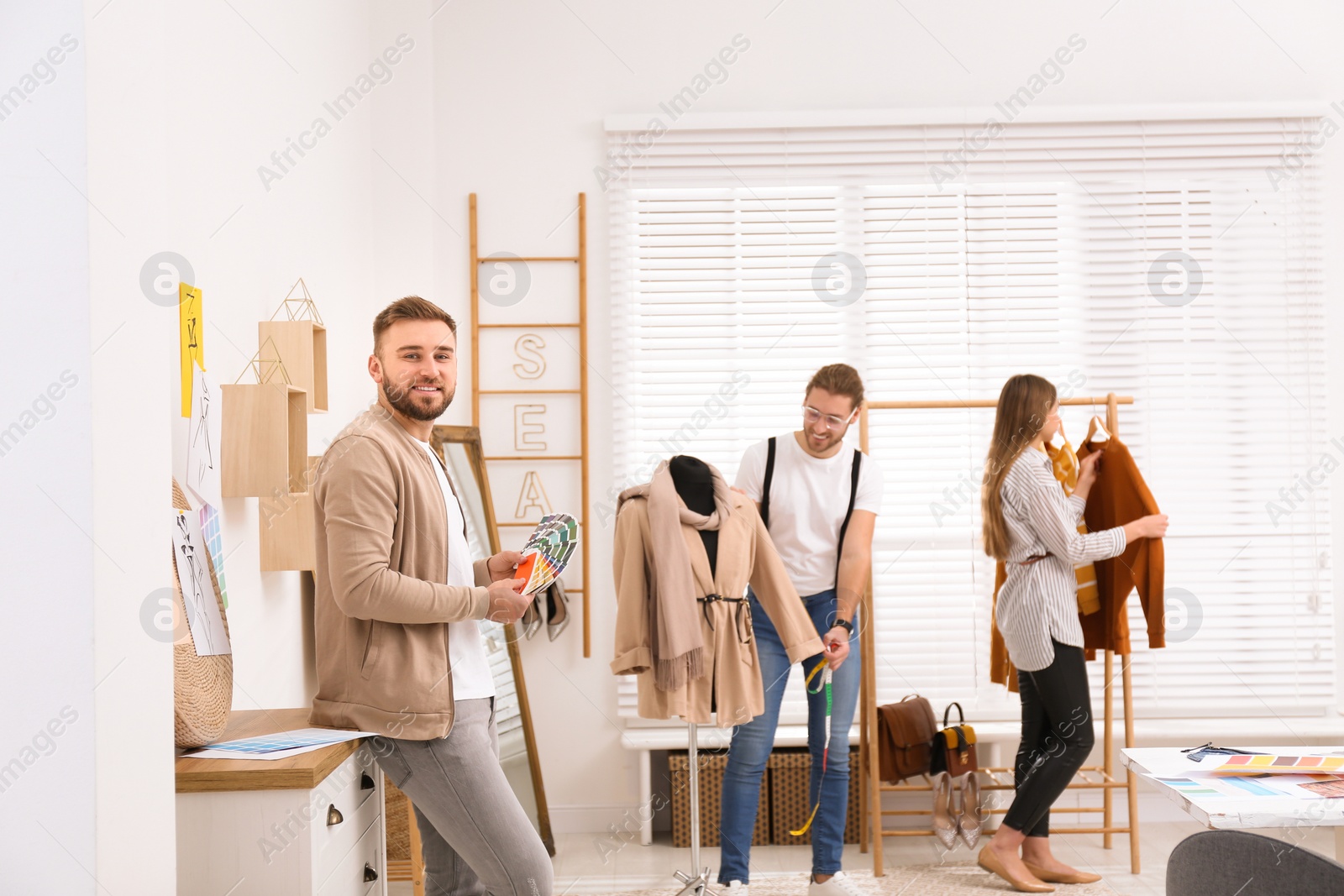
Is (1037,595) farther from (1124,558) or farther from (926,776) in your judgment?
(926,776)

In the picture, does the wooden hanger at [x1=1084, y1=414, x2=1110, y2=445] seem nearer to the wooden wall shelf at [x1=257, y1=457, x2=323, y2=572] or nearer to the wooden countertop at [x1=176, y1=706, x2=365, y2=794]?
the wooden wall shelf at [x1=257, y1=457, x2=323, y2=572]

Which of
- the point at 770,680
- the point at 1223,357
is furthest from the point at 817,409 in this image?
the point at 1223,357

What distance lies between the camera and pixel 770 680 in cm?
300

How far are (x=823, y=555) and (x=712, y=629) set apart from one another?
1.76ft

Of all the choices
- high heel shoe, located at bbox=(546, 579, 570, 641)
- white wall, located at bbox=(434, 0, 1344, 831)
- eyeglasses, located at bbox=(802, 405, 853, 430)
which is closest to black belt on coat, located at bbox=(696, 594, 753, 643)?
eyeglasses, located at bbox=(802, 405, 853, 430)

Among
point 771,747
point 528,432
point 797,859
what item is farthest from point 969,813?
point 528,432

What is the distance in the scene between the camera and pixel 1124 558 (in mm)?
3361

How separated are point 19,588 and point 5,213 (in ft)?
1.68

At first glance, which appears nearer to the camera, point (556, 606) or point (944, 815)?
point (944, 815)

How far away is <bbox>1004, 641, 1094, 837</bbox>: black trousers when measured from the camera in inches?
120

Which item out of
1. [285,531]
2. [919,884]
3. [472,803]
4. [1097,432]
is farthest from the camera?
[1097,432]

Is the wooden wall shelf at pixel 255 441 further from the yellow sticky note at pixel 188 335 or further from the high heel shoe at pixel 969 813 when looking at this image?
the high heel shoe at pixel 969 813

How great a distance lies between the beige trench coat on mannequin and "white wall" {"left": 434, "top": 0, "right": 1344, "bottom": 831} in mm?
1273

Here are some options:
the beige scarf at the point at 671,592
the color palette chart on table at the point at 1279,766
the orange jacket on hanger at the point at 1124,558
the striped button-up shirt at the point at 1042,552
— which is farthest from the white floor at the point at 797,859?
the color palette chart on table at the point at 1279,766
